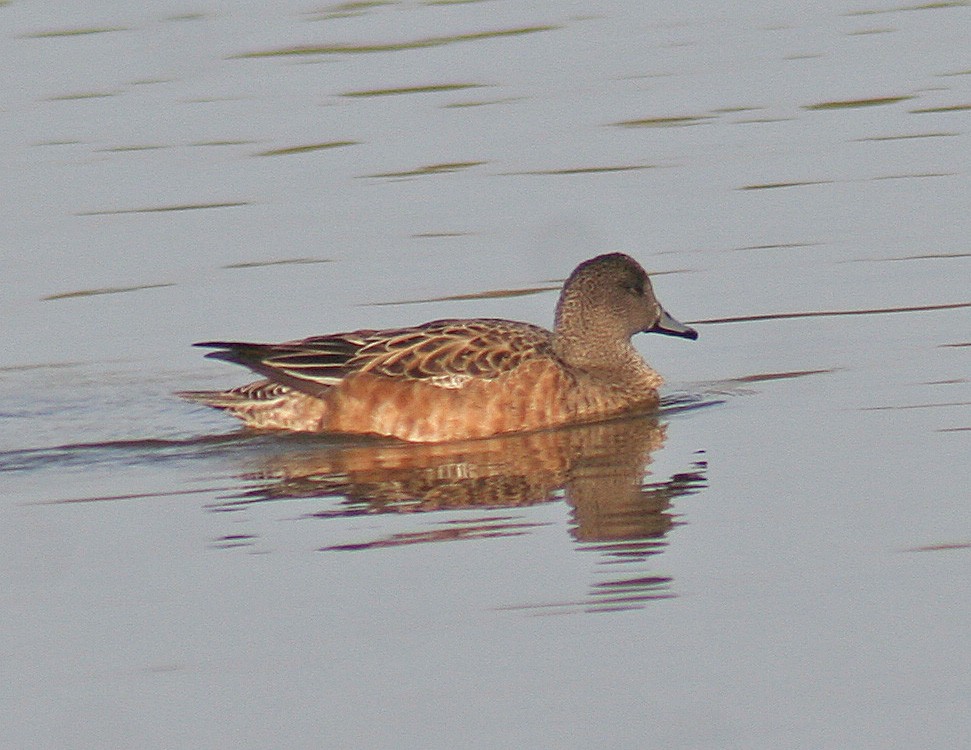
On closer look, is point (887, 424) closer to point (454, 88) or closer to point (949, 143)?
point (949, 143)

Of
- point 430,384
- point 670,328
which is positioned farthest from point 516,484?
point 670,328

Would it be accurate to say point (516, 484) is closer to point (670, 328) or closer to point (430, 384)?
point (430, 384)

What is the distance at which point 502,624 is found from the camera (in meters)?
7.36

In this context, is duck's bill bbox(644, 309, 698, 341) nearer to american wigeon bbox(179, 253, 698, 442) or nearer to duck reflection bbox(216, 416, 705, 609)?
american wigeon bbox(179, 253, 698, 442)

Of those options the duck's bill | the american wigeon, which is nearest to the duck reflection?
the american wigeon

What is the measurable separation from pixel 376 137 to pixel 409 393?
5.70 metres

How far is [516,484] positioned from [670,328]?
2.19 m

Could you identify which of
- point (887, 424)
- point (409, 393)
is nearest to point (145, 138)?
point (409, 393)

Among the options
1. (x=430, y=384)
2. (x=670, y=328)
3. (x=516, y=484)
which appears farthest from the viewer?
(x=670, y=328)

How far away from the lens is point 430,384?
10797 millimetres

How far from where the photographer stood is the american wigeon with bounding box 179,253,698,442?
10727 mm

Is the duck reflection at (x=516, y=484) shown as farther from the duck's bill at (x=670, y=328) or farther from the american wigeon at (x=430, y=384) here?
the duck's bill at (x=670, y=328)

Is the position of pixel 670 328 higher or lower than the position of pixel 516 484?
higher

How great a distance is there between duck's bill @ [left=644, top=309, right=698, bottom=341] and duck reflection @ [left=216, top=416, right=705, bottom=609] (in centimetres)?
67
